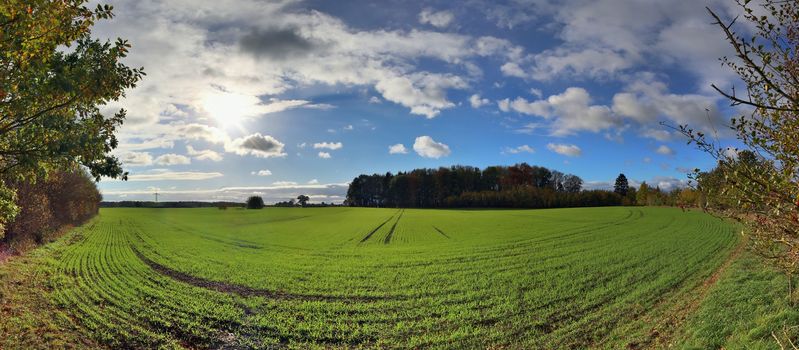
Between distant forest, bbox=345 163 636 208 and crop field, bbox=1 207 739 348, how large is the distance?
111 metres

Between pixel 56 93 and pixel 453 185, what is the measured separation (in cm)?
15889

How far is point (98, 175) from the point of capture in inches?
536

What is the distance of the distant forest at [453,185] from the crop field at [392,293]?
11112 cm

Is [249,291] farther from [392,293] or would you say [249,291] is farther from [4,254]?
[4,254]

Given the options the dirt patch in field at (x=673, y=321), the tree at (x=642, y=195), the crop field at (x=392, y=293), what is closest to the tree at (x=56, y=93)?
the crop field at (x=392, y=293)

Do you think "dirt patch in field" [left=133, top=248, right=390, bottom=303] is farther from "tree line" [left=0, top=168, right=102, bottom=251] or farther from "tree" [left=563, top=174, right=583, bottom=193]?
"tree" [left=563, top=174, right=583, bottom=193]

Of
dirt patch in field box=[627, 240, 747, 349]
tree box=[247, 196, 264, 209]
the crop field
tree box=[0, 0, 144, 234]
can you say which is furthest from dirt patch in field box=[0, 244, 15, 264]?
tree box=[247, 196, 264, 209]

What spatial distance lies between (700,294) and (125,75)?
2406cm

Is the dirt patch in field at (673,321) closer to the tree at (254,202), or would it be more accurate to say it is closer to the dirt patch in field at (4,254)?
the dirt patch in field at (4,254)

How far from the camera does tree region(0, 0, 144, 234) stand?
10.4 meters

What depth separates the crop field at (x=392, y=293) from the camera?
49.9 feet

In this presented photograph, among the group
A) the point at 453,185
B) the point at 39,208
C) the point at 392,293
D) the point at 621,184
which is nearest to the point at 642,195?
the point at 621,184

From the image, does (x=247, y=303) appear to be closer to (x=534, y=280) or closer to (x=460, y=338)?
(x=460, y=338)

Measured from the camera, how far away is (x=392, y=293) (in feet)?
71.3
